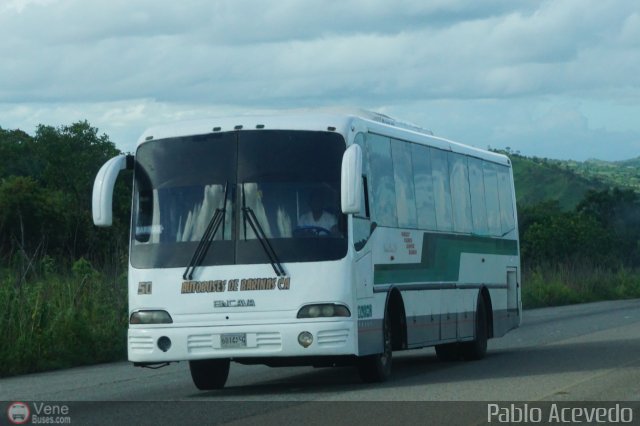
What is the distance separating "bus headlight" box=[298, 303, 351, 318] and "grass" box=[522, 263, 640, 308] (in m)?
27.6

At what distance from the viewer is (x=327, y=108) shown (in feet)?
54.1

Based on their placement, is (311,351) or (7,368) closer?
(311,351)

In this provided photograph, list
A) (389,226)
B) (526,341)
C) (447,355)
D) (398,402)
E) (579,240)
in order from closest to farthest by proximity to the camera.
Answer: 1. (398,402)
2. (389,226)
3. (447,355)
4. (526,341)
5. (579,240)

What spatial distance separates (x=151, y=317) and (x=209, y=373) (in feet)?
4.29

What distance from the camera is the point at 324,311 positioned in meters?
14.2

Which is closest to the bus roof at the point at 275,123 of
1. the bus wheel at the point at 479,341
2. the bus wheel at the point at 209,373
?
the bus wheel at the point at 209,373

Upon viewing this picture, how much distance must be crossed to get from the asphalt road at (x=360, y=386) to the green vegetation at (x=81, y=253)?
1.09 metres

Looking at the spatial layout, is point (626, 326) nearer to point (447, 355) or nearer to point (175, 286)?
point (447, 355)

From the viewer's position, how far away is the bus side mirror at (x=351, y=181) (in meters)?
13.8

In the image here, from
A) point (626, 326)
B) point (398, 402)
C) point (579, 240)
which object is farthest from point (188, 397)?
point (579, 240)

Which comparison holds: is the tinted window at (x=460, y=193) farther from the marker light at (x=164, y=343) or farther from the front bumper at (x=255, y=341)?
the marker light at (x=164, y=343)

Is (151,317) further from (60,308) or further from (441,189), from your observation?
(60,308)

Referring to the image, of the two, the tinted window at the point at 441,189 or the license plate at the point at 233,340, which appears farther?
the tinted window at the point at 441,189

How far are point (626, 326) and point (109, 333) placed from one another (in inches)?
448
